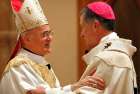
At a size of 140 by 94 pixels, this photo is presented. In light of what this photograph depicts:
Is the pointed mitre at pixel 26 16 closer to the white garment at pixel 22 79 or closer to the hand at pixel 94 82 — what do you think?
the white garment at pixel 22 79

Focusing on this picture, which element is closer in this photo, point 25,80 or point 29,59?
point 25,80

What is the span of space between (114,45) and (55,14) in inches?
77.2

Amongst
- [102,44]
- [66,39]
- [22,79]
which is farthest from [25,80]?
[66,39]

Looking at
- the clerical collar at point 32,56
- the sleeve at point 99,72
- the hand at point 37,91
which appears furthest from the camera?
the clerical collar at point 32,56

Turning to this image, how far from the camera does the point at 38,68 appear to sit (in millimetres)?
2336

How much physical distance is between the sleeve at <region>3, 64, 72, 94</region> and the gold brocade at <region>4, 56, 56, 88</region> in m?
0.03

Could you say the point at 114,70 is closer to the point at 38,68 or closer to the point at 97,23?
the point at 97,23

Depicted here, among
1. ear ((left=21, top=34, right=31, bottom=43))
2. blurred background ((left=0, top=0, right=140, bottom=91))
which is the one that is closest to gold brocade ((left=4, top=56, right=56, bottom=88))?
ear ((left=21, top=34, right=31, bottom=43))

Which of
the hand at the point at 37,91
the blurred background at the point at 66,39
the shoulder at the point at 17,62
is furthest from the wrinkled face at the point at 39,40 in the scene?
the blurred background at the point at 66,39

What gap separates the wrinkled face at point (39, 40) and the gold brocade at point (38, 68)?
0.09m

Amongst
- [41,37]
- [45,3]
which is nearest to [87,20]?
[41,37]

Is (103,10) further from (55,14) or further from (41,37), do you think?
(55,14)

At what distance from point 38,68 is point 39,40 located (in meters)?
0.17

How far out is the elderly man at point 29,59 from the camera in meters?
2.21
